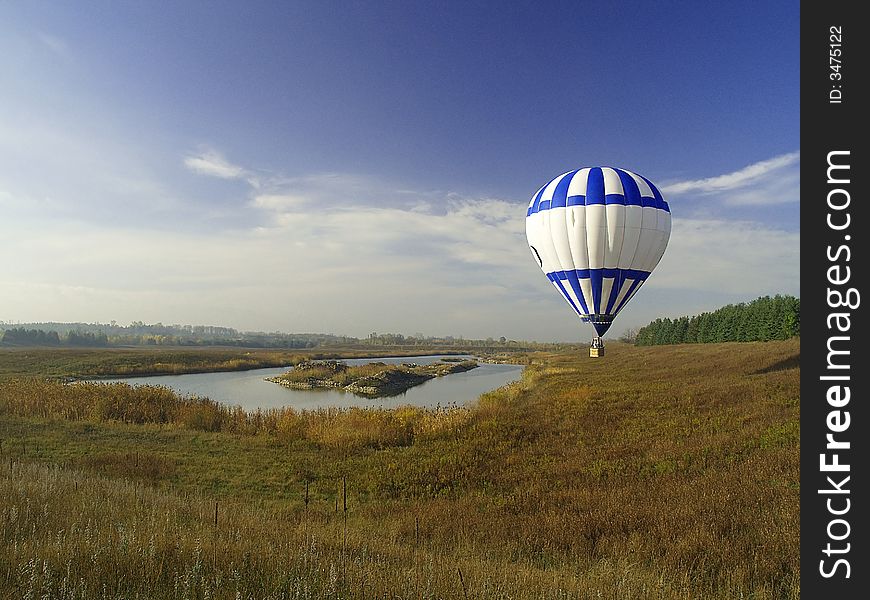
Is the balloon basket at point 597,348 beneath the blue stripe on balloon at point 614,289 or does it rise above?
beneath

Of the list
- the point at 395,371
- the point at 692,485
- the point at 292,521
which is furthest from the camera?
the point at 395,371

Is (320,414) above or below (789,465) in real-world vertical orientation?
below

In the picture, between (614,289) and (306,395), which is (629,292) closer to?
(614,289)

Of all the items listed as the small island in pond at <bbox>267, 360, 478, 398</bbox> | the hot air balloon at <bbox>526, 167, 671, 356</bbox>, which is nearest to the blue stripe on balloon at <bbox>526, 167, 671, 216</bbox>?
the hot air balloon at <bbox>526, 167, 671, 356</bbox>

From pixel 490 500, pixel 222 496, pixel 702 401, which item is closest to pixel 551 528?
pixel 490 500

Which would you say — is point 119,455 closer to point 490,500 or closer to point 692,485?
point 490,500

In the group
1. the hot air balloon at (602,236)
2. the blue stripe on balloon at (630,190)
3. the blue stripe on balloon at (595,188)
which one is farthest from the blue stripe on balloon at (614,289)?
the blue stripe on balloon at (595,188)

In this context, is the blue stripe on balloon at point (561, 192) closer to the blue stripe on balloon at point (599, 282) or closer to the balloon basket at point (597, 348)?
the blue stripe on balloon at point (599, 282)
